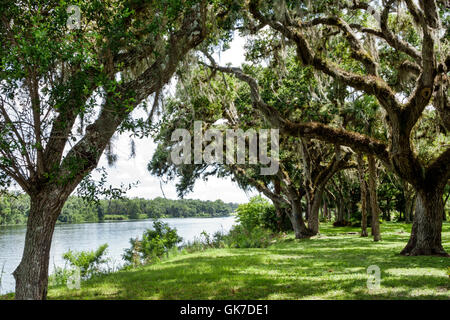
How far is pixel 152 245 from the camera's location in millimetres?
13531

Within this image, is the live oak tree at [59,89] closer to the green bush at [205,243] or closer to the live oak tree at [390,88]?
the live oak tree at [390,88]

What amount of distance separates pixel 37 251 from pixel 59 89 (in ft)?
7.64

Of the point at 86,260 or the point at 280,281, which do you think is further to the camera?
the point at 86,260

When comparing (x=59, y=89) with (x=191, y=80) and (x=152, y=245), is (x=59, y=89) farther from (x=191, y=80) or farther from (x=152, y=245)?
(x=152, y=245)

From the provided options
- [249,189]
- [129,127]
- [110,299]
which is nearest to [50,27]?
[129,127]

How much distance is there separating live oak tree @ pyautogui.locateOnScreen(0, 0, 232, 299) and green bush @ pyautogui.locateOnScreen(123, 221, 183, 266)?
7.40 m

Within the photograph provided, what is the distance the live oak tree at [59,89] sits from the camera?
14.9 feet

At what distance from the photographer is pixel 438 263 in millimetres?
7625

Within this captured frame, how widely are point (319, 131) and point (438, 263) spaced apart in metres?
4.06

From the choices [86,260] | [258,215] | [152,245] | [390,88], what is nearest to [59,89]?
[390,88]

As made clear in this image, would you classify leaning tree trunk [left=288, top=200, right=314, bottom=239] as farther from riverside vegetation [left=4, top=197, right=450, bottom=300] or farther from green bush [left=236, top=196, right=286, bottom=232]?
riverside vegetation [left=4, top=197, right=450, bottom=300]

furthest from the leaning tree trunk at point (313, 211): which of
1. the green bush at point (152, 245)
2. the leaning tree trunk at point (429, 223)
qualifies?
the leaning tree trunk at point (429, 223)

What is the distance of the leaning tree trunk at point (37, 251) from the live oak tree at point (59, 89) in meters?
0.01
